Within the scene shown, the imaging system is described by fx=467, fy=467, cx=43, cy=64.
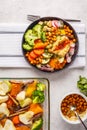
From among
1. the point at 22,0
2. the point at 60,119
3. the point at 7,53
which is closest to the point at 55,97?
the point at 60,119

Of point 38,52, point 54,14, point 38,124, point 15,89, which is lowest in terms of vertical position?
point 38,124

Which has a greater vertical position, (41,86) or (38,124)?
(41,86)

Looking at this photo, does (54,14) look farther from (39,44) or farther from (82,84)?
(82,84)

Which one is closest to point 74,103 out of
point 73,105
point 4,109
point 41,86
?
point 73,105

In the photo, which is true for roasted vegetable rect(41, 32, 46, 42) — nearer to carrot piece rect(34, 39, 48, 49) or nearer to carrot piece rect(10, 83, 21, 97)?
carrot piece rect(34, 39, 48, 49)

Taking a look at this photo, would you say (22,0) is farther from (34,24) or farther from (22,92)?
(22,92)

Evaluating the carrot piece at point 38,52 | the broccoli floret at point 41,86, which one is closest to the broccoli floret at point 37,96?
the broccoli floret at point 41,86
